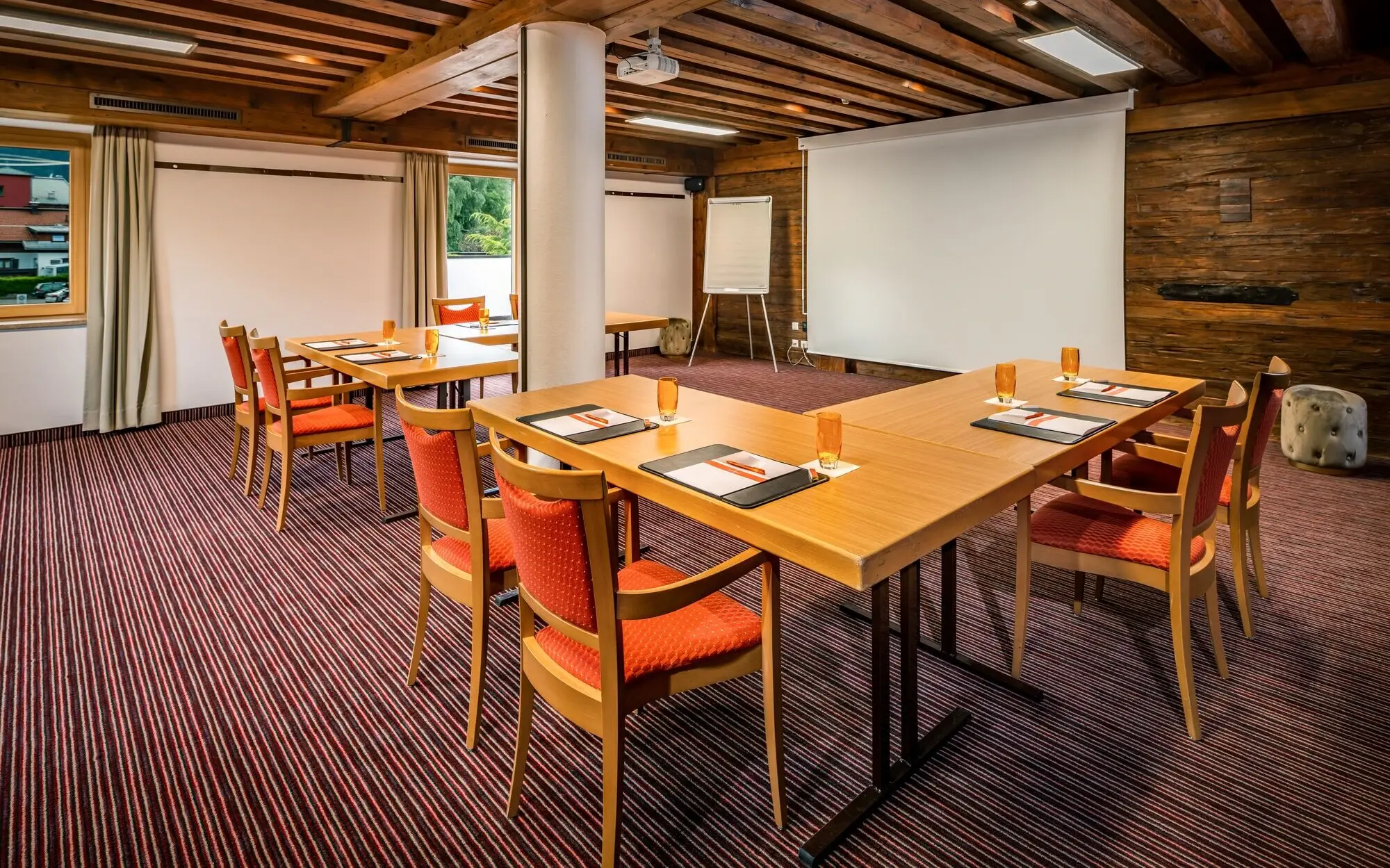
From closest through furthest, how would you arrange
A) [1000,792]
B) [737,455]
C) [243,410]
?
[1000,792]
[737,455]
[243,410]

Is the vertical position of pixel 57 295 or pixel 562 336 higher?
pixel 57 295

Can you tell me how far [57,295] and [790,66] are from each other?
5.46 m

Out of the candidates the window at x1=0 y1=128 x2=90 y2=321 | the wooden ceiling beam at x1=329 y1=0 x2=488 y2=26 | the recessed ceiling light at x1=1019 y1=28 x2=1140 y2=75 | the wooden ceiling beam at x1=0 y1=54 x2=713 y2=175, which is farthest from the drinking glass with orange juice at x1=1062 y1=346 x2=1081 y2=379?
the window at x1=0 y1=128 x2=90 y2=321

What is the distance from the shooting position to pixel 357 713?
2.24 meters

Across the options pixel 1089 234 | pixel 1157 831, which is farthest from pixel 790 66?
pixel 1157 831

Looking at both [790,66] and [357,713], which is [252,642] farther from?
[790,66]

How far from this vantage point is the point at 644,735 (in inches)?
84.5

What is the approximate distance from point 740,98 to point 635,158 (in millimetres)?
2472

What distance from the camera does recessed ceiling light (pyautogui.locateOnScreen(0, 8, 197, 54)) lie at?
3766mm

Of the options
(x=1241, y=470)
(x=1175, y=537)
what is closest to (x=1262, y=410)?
(x=1241, y=470)

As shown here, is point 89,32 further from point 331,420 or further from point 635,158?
point 635,158

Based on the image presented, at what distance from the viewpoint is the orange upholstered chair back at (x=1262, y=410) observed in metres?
2.29

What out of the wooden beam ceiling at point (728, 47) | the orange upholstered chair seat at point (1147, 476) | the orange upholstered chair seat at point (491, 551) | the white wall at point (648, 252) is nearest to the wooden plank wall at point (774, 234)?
the white wall at point (648, 252)

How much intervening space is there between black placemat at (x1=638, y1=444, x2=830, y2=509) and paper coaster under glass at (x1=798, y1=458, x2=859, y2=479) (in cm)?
2
